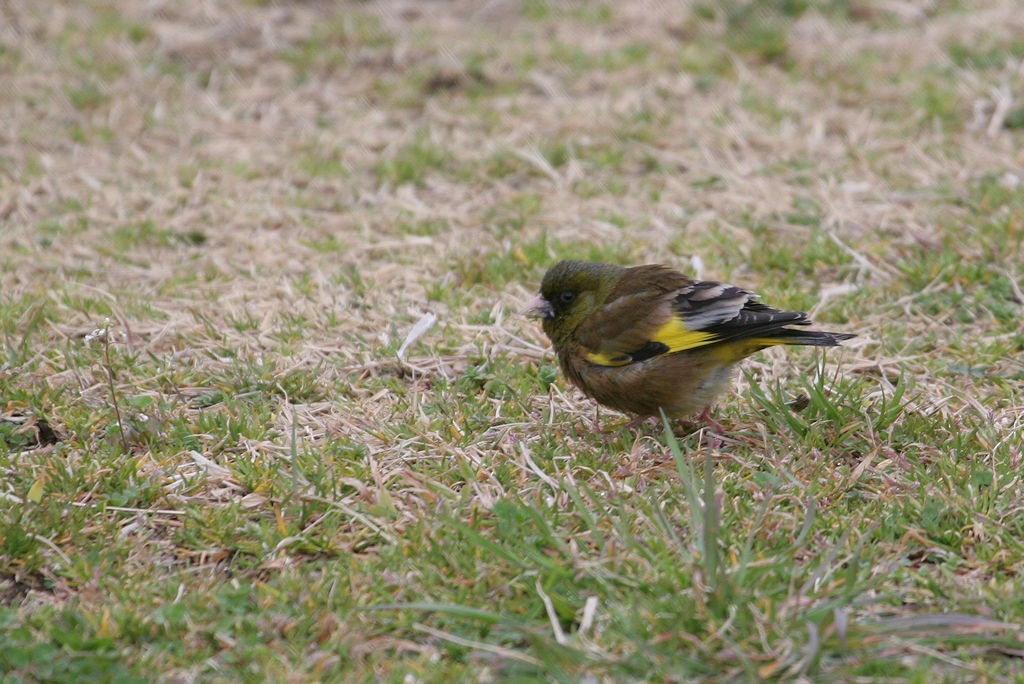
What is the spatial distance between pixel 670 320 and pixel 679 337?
102 millimetres

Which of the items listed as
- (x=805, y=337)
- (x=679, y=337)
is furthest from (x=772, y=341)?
(x=679, y=337)

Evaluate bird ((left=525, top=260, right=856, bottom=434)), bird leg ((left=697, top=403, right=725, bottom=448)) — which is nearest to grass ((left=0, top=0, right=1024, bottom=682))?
bird leg ((left=697, top=403, right=725, bottom=448))

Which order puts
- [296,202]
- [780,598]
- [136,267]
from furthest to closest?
[296,202], [136,267], [780,598]

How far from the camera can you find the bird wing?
4.56m

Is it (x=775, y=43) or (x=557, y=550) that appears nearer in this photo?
(x=557, y=550)

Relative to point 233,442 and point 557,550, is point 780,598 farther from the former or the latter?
point 233,442

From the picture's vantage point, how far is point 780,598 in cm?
353

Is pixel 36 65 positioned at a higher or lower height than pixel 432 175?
higher

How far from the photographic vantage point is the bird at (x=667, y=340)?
4582mm

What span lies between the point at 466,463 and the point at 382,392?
0.85 metres

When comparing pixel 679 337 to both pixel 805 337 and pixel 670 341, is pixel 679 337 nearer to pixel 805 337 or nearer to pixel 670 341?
pixel 670 341

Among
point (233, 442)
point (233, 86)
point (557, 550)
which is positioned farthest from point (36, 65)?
point (557, 550)

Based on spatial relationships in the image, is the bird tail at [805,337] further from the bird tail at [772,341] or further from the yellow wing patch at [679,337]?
the yellow wing patch at [679,337]

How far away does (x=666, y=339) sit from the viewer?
15.6ft
